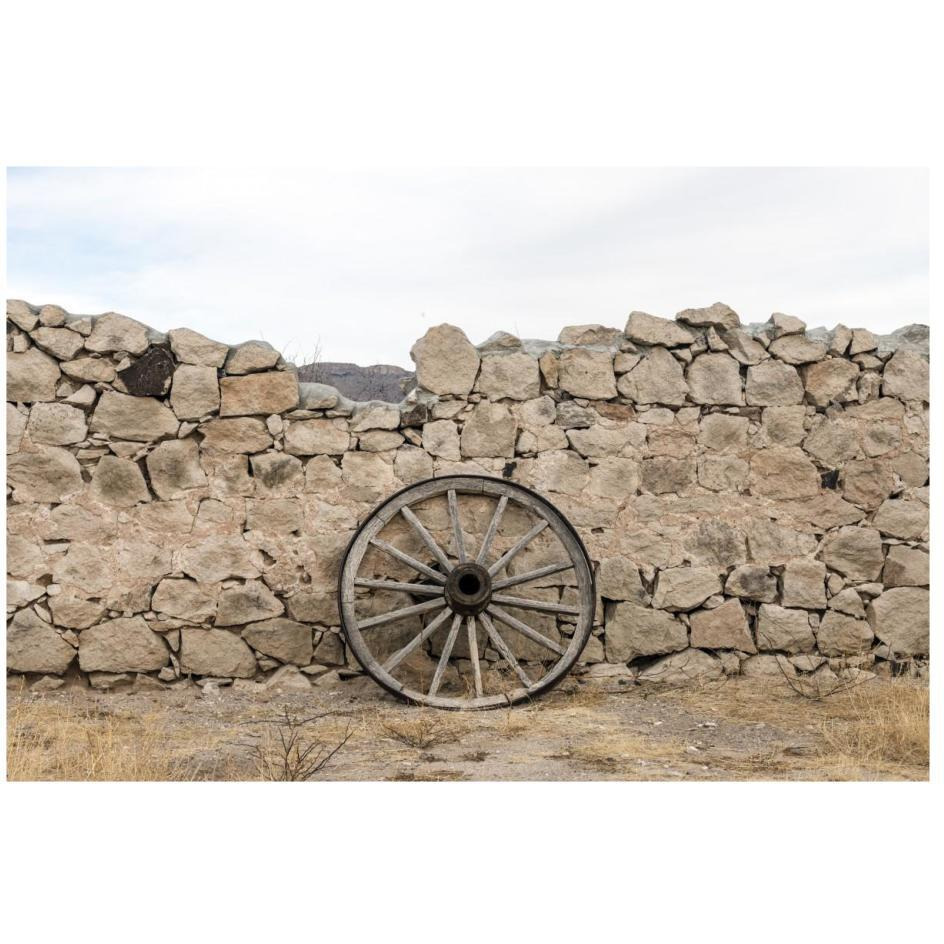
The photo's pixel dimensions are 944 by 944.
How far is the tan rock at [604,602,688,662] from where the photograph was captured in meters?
5.30

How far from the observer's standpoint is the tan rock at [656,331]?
A: 5.47 m

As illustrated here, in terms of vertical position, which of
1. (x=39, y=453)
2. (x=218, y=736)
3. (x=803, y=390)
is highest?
(x=803, y=390)

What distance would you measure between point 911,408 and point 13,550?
17.1 feet

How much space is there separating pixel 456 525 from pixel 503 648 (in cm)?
71

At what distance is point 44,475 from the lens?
508cm

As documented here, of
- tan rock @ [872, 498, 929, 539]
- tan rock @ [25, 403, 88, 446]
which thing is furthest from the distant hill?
tan rock @ [872, 498, 929, 539]

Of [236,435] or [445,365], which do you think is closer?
[236,435]

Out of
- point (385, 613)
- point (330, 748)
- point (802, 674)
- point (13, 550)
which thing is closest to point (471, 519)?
point (385, 613)

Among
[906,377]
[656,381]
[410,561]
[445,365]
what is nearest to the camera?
[410,561]

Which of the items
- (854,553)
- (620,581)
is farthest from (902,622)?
(620,581)

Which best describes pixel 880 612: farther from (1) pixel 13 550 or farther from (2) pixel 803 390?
(1) pixel 13 550

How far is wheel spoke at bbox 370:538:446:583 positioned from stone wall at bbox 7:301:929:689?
0.30 meters

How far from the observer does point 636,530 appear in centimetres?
537

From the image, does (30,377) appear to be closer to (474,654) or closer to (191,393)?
(191,393)
